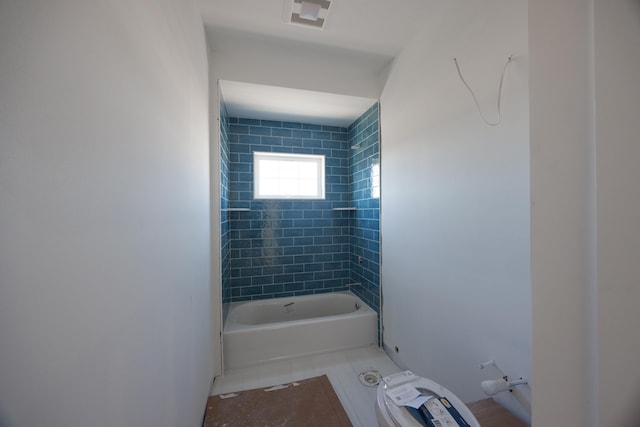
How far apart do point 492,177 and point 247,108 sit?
2.36 meters

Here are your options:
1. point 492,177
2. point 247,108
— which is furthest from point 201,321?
point 247,108

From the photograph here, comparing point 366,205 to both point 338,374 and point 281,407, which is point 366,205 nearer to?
point 338,374

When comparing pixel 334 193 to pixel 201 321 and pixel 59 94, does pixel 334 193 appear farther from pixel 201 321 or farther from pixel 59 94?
pixel 59 94

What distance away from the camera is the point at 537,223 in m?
0.53

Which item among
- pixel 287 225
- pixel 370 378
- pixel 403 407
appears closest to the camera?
pixel 403 407

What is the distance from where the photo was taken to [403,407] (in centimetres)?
109

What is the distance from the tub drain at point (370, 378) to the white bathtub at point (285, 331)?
0.37 m

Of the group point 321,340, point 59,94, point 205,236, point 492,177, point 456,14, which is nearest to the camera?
point 59,94

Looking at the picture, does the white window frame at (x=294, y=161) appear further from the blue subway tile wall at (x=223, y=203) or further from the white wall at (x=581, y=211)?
the white wall at (x=581, y=211)

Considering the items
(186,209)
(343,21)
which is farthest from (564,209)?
(343,21)

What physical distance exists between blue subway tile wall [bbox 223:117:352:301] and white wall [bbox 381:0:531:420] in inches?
40.9

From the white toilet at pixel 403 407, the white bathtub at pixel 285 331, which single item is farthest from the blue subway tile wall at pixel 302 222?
the white toilet at pixel 403 407

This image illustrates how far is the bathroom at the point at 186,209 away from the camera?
15.3 inches

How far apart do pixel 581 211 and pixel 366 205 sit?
213 centimetres
